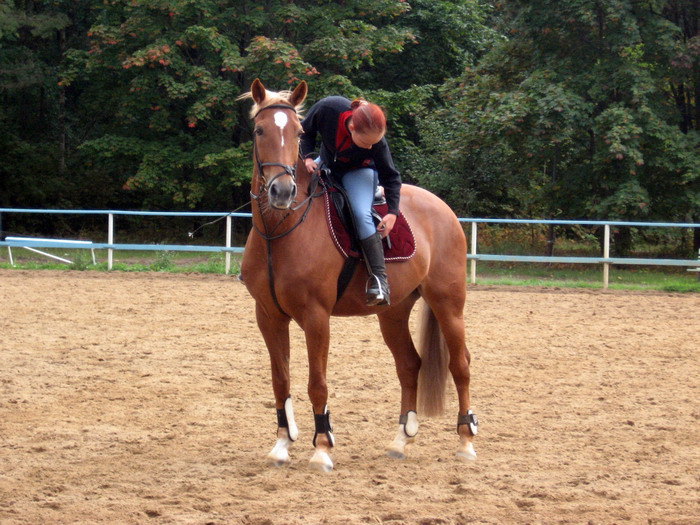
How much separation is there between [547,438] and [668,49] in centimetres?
1583

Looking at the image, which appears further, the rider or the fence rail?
the fence rail

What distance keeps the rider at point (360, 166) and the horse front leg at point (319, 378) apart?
0.39 m

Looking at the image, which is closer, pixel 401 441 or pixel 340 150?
pixel 340 150

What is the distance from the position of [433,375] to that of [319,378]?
43.7 inches

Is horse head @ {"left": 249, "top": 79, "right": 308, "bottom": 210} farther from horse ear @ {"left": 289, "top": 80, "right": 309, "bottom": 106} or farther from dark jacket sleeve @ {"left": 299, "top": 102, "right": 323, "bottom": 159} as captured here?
dark jacket sleeve @ {"left": 299, "top": 102, "right": 323, "bottom": 159}

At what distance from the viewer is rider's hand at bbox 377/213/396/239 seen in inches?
209

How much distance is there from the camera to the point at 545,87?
18969mm

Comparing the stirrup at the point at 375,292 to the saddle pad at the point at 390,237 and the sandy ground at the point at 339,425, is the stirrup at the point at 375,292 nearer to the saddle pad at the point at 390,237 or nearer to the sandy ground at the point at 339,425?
the saddle pad at the point at 390,237

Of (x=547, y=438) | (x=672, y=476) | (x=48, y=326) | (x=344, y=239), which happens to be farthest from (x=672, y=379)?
(x=48, y=326)

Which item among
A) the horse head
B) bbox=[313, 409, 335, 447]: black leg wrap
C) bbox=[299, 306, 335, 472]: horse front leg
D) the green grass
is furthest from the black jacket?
the green grass

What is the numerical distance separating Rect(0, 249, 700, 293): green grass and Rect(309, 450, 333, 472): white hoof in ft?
35.9

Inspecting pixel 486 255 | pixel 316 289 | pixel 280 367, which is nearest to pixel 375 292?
pixel 316 289

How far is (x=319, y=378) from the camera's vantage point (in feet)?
16.6

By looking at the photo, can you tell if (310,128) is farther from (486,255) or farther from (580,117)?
(580,117)
